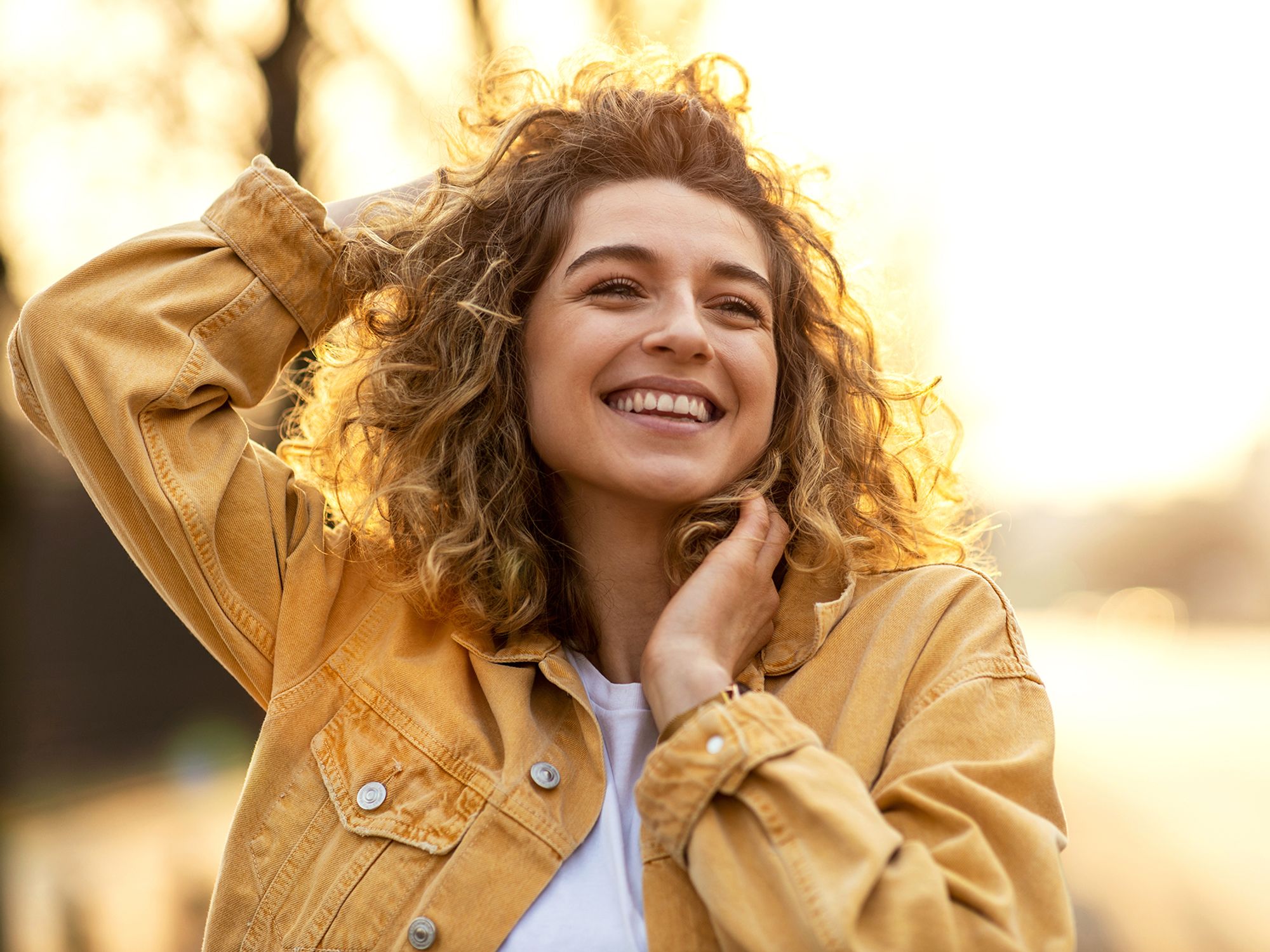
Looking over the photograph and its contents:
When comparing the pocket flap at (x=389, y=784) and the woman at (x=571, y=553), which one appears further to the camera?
the pocket flap at (x=389, y=784)

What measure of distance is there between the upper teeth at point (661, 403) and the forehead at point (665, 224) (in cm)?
31

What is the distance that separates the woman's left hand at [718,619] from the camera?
208 cm

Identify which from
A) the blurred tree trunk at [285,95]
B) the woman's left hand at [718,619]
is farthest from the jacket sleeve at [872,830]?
the blurred tree trunk at [285,95]

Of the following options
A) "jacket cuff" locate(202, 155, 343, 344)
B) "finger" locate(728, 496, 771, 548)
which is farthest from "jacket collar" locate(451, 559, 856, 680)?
"jacket cuff" locate(202, 155, 343, 344)

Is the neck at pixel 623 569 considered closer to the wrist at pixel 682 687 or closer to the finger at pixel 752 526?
the finger at pixel 752 526

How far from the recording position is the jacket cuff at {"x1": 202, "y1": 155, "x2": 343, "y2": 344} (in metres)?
2.68

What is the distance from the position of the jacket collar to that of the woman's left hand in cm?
3

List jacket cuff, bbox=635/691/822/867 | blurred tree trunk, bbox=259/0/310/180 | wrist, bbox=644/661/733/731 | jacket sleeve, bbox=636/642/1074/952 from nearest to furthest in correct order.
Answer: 1. jacket sleeve, bbox=636/642/1074/952
2. jacket cuff, bbox=635/691/822/867
3. wrist, bbox=644/661/733/731
4. blurred tree trunk, bbox=259/0/310/180

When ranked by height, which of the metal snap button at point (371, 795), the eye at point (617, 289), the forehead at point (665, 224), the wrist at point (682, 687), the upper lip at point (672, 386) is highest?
the forehead at point (665, 224)

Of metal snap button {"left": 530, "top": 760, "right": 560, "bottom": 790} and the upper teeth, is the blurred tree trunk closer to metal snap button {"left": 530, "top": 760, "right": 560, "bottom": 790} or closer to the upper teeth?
the upper teeth

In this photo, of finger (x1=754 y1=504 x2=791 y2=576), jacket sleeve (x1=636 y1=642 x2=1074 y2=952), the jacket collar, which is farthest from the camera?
finger (x1=754 y1=504 x2=791 y2=576)

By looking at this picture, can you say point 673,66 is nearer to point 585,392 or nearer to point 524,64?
point 524,64

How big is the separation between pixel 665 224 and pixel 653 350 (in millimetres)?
313

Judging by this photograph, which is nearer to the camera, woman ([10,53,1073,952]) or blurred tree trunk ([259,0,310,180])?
woman ([10,53,1073,952])
